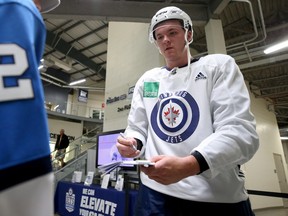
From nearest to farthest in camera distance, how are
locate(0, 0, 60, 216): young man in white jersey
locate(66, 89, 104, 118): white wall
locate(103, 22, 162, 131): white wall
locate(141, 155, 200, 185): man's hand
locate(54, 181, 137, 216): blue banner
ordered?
locate(0, 0, 60, 216): young man in white jersey < locate(141, 155, 200, 185): man's hand < locate(54, 181, 137, 216): blue banner < locate(103, 22, 162, 131): white wall < locate(66, 89, 104, 118): white wall

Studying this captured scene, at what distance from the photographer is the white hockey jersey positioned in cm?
75

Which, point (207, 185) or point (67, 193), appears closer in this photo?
point (207, 185)

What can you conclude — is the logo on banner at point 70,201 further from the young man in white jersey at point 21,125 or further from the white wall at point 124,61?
the young man in white jersey at point 21,125

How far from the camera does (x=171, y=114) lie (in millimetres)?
991

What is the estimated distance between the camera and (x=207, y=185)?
84 centimetres

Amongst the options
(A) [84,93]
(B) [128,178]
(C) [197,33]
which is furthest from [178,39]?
(A) [84,93]

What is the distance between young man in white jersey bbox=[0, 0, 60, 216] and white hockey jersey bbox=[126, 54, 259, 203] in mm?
514

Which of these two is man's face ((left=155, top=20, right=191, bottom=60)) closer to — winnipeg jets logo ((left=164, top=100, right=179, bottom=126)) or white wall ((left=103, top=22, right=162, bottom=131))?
winnipeg jets logo ((left=164, top=100, right=179, bottom=126))

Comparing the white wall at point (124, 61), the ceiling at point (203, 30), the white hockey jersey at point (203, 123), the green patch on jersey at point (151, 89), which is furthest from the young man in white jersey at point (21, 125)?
the ceiling at point (203, 30)

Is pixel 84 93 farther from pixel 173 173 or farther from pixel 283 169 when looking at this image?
pixel 173 173

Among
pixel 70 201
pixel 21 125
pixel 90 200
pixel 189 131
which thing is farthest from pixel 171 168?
pixel 70 201

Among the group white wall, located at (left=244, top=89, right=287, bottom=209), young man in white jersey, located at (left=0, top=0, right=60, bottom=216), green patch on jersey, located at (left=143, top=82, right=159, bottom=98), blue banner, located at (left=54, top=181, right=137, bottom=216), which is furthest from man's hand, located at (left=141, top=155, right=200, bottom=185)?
white wall, located at (left=244, top=89, right=287, bottom=209)

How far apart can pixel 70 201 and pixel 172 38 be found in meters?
3.44

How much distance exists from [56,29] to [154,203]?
10524 millimetres
